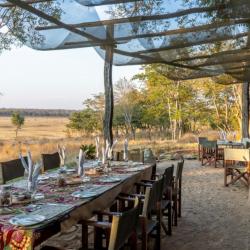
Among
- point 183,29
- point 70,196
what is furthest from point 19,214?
point 183,29

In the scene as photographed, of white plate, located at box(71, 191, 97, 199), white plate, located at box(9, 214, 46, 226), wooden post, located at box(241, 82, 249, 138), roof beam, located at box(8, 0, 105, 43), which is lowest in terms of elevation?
white plate, located at box(9, 214, 46, 226)

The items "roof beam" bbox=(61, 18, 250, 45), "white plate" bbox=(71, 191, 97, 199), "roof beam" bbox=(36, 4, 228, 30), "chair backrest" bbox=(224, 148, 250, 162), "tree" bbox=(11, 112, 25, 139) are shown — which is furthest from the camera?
"tree" bbox=(11, 112, 25, 139)

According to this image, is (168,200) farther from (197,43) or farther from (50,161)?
(197,43)

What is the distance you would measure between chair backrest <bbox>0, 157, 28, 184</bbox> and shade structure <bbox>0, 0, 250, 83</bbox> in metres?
1.56

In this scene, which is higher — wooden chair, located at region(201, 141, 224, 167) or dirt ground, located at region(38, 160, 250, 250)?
wooden chair, located at region(201, 141, 224, 167)

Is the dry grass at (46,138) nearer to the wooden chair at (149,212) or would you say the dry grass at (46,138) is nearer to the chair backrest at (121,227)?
the wooden chair at (149,212)

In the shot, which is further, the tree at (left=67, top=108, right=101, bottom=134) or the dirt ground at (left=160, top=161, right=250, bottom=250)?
the tree at (left=67, top=108, right=101, bottom=134)

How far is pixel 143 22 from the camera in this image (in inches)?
168

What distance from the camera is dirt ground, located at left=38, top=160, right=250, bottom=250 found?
3.71 m

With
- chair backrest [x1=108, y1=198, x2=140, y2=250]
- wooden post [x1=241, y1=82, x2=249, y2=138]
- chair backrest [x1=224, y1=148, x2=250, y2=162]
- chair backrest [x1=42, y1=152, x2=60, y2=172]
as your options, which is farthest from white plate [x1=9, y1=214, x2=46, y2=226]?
wooden post [x1=241, y1=82, x2=249, y2=138]

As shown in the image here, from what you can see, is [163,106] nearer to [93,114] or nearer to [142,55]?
[93,114]

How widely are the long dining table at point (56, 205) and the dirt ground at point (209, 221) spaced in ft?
2.28

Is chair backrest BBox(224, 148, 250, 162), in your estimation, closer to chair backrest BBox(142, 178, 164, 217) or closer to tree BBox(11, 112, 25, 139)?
chair backrest BBox(142, 178, 164, 217)

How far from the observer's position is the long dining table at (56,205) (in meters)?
1.94
